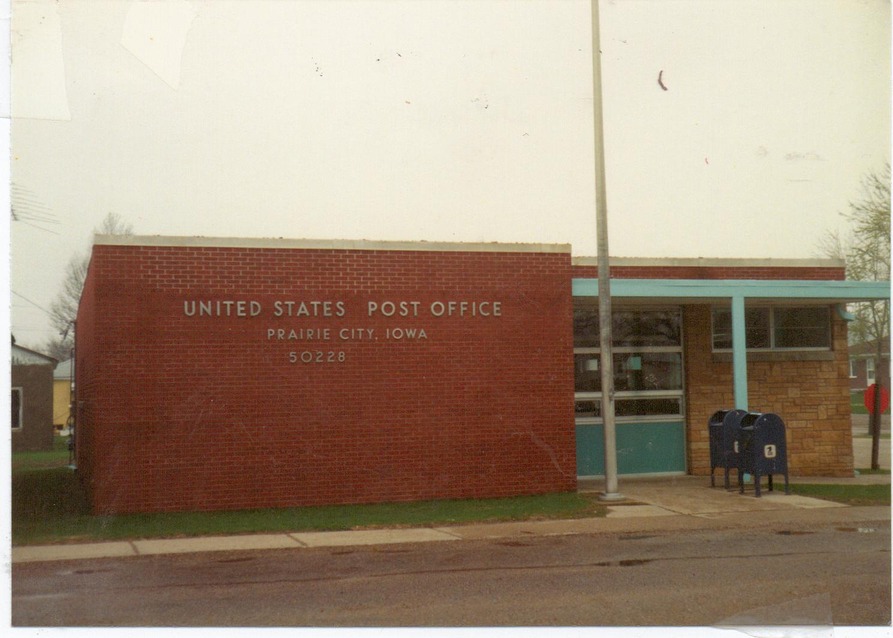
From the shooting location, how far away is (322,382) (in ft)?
44.7

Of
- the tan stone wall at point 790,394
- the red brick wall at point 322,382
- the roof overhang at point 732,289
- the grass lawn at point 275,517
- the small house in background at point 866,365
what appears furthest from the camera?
the small house in background at point 866,365

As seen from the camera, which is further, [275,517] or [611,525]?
[275,517]

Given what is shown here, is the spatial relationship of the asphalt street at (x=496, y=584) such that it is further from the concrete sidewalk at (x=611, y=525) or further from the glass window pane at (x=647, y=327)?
the glass window pane at (x=647, y=327)

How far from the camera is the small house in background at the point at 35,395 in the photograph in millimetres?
28766

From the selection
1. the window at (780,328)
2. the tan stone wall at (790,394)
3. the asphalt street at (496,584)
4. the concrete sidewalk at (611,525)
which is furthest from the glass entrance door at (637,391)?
the asphalt street at (496,584)

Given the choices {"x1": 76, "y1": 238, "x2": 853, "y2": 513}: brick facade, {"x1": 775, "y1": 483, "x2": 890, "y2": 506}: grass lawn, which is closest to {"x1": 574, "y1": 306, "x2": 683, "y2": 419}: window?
{"x1": 76, "y1": 238, "x2": 853, "y2": 513}: brick facade

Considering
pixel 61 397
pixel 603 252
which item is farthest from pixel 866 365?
pixel 61 397

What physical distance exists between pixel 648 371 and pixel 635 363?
0.32 metres

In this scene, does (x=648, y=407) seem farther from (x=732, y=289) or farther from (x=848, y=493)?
(x=848, y=493)

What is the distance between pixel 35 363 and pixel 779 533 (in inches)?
983

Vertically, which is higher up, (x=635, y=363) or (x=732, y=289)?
(x=732, y=289)

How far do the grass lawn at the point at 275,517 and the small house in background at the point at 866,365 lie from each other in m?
9.83

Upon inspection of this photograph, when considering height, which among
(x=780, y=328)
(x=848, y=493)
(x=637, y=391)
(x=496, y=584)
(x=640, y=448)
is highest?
(x=780, y=328)

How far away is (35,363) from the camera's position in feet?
97.0
